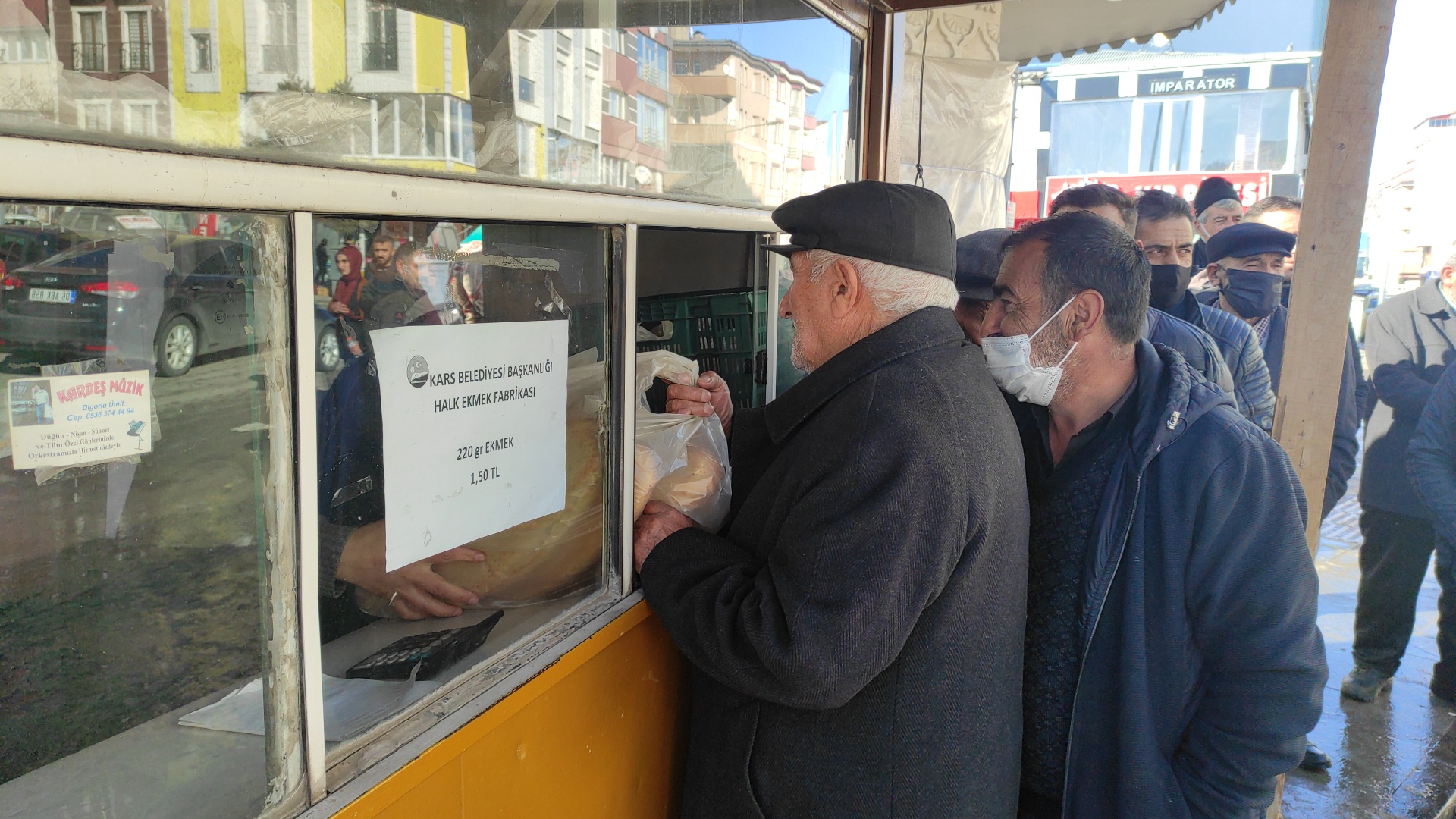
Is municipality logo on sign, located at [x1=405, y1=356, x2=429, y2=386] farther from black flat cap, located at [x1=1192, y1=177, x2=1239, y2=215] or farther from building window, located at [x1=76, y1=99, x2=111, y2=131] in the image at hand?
black flat cap, located at [x1=1192, y1=177, x2=1239, y2=215]

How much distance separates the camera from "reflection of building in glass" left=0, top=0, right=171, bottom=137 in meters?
0.71

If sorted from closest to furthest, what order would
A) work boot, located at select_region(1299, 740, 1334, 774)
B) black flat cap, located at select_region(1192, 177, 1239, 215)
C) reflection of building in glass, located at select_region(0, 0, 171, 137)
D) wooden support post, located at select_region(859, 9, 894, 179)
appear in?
1. reflection of building in glass, located at select_region(0, 0, 171, 137)
2. wooden support post, located at select_region(859, 9, 894, 179)
3. work boot, located at select_region(1299, 740, 1334, 774)
4. black flat cap, located at select_region(1192, 177, 1239, 215)

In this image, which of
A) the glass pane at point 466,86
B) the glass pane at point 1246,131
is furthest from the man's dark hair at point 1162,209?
the glass pane at point 1246,131

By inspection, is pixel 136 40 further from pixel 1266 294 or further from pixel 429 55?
pixel 1266 294

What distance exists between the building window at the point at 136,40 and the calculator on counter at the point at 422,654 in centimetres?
85

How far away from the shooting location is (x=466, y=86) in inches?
47.1

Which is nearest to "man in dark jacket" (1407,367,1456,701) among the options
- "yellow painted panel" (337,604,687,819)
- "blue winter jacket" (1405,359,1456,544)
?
"blue winter jacket" (1405,359,1456,544)

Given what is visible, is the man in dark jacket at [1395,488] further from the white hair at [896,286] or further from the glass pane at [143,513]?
the glass pane at [143,513]

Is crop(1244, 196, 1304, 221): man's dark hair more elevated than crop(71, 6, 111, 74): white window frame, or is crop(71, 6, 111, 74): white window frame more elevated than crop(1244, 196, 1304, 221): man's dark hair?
crop(1244, 196, 1304, 221): man's dark hair

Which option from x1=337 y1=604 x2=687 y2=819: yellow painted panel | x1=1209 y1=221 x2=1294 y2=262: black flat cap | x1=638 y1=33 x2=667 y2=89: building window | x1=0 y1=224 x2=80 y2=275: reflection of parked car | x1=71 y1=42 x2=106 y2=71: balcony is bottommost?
x1=337 y1=604 x2=687 y2=819: yellow painted panel

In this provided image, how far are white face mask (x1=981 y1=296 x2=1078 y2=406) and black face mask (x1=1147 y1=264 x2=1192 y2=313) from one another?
162 centimetres

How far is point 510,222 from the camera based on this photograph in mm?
1342

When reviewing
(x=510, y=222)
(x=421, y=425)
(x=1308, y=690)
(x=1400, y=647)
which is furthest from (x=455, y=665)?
(x=1400, y=647)

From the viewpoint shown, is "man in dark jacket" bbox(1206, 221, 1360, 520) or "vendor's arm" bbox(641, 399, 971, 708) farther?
"man in dark jacket" bbox(1206, 221, 1360, 520)
